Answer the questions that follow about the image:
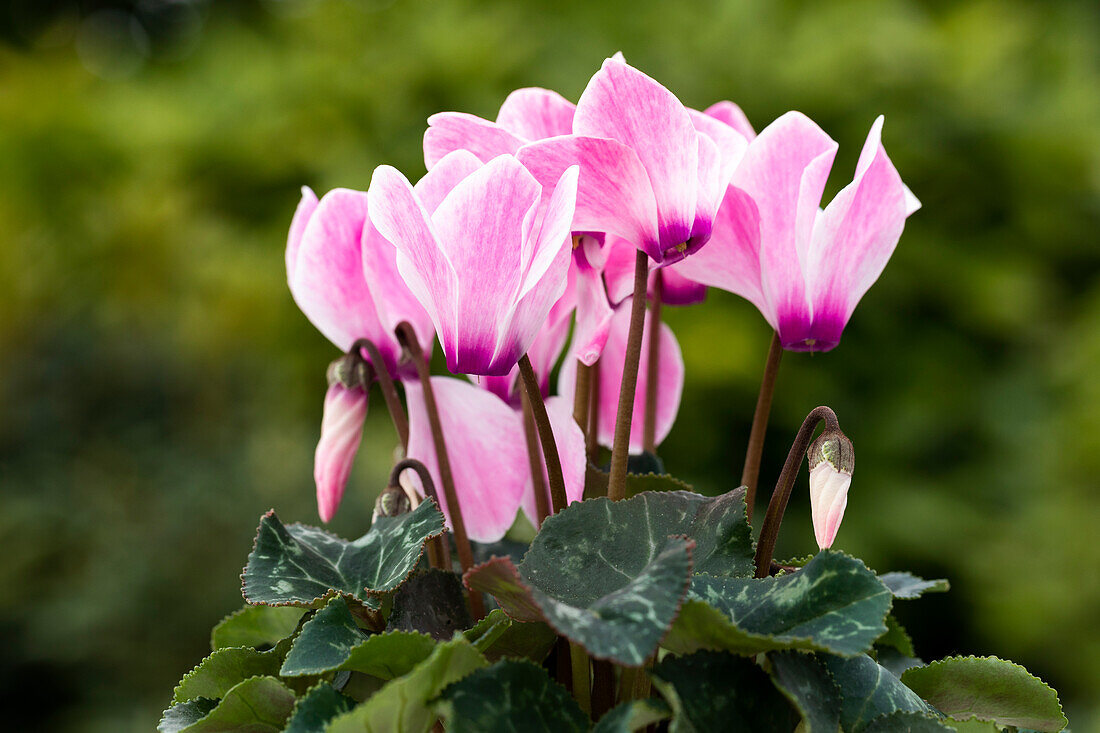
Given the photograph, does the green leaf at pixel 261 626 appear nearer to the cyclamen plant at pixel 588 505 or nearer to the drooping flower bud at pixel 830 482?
the cyclamen plant at pixel 588 505

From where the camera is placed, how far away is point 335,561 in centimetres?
63

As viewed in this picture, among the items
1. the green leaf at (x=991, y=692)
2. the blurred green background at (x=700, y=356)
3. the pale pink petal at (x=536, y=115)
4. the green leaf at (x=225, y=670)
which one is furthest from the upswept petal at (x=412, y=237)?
the blurred green background at (x=700, y=356)

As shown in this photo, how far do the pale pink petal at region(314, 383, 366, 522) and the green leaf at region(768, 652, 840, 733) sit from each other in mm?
293

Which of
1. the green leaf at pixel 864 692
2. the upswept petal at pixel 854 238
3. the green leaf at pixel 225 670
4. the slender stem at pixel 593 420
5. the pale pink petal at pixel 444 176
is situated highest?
the pale pink petal at pixel 444 176

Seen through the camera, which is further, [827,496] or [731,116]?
[731,116]

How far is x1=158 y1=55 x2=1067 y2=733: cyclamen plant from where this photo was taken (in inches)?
18.4

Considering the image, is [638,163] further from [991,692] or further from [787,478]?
[991,692]

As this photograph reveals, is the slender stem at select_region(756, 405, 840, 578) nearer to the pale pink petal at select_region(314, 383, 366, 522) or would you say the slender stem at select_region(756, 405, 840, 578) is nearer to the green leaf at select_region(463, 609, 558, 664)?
the green leaf at select_region(463, 609, 558, 664)

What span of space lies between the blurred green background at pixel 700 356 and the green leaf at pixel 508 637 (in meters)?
1.82

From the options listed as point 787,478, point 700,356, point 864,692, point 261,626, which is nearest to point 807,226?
point 787,478

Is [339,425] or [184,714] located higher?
[339,425]

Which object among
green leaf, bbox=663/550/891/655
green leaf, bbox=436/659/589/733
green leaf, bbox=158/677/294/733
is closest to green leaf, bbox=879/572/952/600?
green leaf, bbox=663/550/891/655

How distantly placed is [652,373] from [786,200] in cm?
20

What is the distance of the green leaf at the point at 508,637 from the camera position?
0.52 meters
